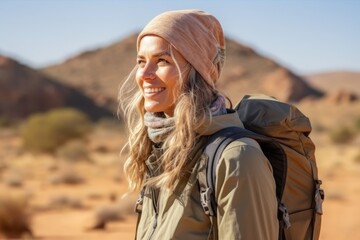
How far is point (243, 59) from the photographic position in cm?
7856

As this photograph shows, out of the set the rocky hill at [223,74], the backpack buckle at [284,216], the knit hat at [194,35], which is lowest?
the rocky hill at [223,74]

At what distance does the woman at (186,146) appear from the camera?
6.84ft

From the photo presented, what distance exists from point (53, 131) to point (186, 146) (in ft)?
94.1

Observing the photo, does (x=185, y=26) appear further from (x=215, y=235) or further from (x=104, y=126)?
(x=104, y=126)

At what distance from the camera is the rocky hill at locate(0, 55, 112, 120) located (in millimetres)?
55656

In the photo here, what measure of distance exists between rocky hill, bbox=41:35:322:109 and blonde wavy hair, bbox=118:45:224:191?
2460 inches

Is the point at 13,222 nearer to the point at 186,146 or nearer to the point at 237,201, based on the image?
the point at 186,146

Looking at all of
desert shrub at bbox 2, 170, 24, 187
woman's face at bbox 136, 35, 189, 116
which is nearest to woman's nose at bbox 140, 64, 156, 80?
woman's face at bbox 136, 35, 189, 116

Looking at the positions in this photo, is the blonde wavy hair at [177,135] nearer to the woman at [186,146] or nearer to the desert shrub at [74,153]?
the woman at [186,146]

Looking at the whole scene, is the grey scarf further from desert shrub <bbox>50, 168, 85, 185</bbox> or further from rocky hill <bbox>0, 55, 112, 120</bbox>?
rocky hill <bbox>0, 55, 112, 120</bbox>

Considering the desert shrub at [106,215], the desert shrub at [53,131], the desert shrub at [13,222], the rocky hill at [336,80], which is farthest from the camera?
the rocky hill at [336,80]

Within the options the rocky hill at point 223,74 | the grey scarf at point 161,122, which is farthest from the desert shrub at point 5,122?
the grey scarf at point 161,122

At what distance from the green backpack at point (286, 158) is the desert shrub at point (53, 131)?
90.2 feet

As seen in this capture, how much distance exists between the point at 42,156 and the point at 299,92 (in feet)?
148
